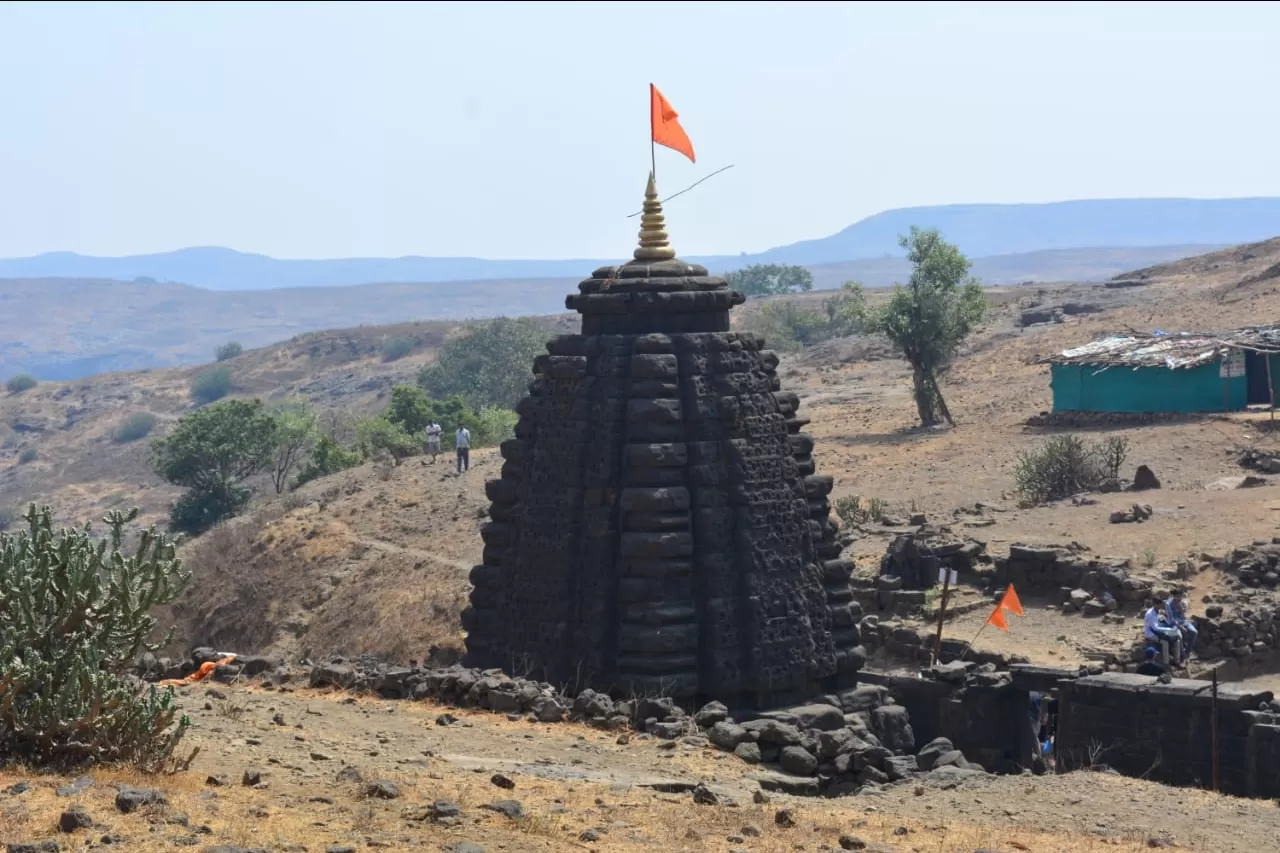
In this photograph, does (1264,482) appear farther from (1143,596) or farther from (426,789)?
(426,789)

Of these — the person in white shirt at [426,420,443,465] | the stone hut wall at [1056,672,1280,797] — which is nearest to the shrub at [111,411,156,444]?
the person in white shirt at [426,420,443,465]

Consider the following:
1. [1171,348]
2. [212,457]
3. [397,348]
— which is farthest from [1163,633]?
[397,348]

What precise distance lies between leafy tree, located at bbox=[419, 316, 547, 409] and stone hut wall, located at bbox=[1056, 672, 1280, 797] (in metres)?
50.9

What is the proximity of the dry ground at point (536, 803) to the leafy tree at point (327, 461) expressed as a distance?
31.8 meters

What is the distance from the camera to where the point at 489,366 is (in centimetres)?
7031

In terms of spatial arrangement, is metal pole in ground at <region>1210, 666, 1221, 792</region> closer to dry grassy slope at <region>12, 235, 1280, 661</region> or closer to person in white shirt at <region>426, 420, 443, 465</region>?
dry grassy slope at <region>12, 235, 1280, 661</region>

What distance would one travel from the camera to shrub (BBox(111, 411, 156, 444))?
89.1 metres

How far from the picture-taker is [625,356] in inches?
642

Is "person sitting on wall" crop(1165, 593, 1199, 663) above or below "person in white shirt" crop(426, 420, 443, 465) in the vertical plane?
→ below

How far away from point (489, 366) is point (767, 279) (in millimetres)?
64654

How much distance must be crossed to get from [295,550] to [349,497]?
3947 millimetres

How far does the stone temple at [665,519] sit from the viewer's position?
1566 cm

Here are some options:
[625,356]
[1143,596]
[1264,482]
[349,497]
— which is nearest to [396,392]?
[349,497]

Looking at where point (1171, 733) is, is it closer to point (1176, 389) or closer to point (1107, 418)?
point (1176, 389)
